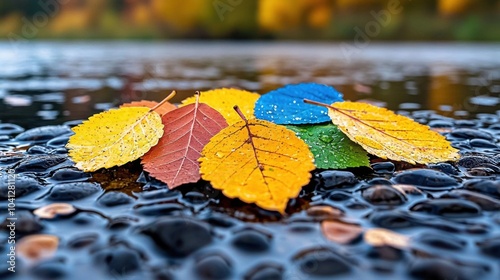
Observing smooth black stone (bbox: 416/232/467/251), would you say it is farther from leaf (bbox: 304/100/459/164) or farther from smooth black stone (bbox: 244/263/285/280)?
leaf (bbox: 304/100/459/164)

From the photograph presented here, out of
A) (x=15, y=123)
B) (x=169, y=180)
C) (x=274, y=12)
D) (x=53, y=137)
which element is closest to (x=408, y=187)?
(x=169, y=180)

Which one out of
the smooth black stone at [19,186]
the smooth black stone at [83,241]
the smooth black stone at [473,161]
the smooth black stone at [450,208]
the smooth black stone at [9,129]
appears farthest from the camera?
the smooth black stone at [9,129]

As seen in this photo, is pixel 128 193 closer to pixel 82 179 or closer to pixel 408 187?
pixel 82 179

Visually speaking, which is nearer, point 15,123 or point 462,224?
point 462,224

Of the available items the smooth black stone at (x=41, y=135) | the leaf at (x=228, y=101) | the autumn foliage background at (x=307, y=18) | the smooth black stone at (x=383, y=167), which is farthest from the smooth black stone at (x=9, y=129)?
the autumn foliage background at (x=307, y=18)

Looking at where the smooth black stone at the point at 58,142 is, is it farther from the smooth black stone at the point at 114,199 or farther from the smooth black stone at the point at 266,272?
the smooth black stone at the point at 266,272

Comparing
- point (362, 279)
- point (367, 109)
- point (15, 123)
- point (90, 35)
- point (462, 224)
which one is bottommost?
point (362, 279)
